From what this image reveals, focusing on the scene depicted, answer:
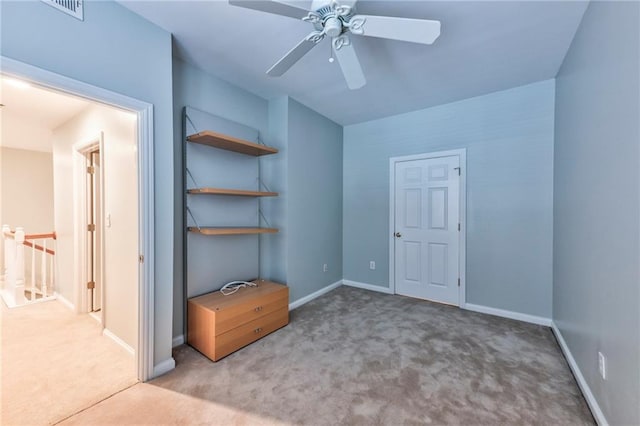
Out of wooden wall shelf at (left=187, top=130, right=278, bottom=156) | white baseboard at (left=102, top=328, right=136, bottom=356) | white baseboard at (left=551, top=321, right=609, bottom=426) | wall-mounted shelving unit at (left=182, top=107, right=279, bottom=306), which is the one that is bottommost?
white baseboard at (left=102, top=328, right=136, bottom=356)

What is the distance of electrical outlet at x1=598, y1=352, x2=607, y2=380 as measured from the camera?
1429mm

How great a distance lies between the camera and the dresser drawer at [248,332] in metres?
2.14

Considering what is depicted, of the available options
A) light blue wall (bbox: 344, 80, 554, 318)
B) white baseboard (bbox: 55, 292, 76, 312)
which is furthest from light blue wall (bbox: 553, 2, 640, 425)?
white baseboard (bbox: 55, 292, 76, 312)

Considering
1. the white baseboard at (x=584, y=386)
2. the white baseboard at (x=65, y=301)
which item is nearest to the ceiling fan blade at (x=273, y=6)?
the white baseboard at (x=584, y=386)

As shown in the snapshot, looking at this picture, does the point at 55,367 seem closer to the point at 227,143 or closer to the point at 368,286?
the point at 227,143

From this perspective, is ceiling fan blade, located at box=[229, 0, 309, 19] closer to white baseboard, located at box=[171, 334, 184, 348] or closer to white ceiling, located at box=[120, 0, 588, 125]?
white ceiling, located at box=[120, 0, 588, 125]

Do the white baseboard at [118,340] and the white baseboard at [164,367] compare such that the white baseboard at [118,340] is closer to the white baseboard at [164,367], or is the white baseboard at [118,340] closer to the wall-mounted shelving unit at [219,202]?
the white baseboard at [164,367]

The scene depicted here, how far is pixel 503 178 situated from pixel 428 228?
1011mm

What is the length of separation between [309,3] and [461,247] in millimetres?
2970

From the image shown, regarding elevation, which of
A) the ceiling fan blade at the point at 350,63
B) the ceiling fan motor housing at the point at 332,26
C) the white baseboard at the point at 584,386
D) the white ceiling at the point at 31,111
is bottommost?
the white baseboard at the point at 584,386

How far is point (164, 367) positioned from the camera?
6.39ft

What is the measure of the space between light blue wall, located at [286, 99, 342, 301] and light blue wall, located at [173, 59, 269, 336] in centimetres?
Result: 44

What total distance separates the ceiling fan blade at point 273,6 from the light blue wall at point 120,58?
92cm

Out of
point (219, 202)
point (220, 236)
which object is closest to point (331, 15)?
point (219, 202)
